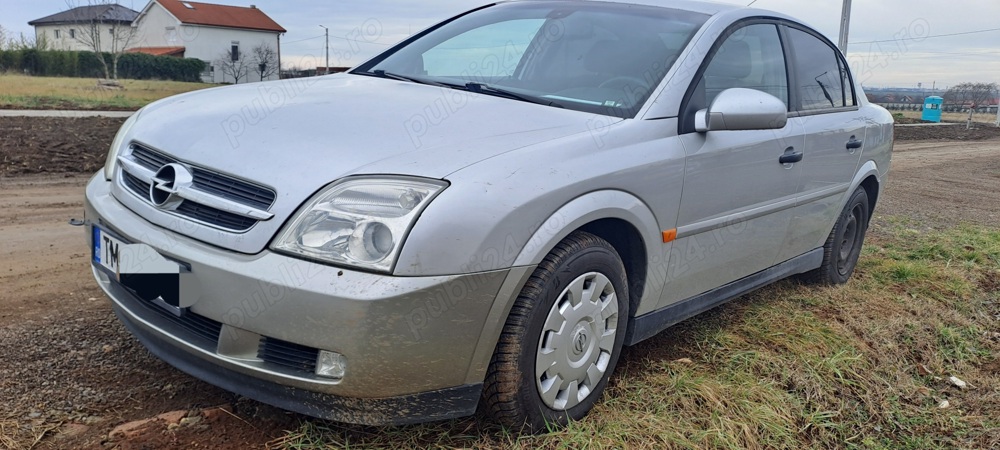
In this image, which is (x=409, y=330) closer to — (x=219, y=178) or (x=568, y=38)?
(x=219, y=178)

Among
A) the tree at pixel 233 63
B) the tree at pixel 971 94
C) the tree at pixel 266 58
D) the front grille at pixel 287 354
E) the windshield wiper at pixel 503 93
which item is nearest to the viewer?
the front grille at pixel 287 354

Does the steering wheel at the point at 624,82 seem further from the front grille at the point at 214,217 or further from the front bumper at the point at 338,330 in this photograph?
the front grille at the point at 214,217

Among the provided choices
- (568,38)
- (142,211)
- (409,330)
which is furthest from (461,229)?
(568,38)

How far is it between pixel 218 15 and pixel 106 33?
8282 mm

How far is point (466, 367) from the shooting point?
2.38m

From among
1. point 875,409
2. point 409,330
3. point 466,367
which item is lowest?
point 875,409

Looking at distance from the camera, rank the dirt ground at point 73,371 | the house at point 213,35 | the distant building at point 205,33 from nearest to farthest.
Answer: the dirt ground at point 73,371
the house at point 213,35
the distant building at point 205,33

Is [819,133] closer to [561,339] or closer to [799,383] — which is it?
[799,383]

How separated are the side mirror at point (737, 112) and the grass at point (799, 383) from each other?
1.03 metres

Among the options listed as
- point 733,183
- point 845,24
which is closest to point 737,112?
point 733,183

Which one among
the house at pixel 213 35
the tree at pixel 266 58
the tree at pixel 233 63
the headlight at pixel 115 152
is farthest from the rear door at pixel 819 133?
the house at pixel 213 35

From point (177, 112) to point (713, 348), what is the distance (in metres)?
2.52

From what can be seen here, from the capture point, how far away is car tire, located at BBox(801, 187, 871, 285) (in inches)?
185

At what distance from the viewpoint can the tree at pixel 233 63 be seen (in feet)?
185
